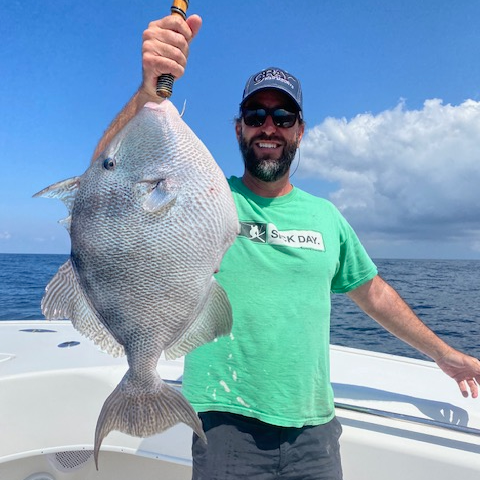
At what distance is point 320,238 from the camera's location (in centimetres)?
222

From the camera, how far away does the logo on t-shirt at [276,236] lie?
2.11 m

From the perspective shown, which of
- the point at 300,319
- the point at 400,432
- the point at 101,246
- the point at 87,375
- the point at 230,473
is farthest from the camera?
the point at 87,375

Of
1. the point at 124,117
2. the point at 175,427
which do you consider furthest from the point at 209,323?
the point at 175,427

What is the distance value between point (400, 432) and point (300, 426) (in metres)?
1.01

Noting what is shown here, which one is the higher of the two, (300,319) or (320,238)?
(320,238)

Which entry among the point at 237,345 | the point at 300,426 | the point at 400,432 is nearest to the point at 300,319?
the point at 237,345

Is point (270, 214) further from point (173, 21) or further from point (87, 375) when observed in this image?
point (87, 375)

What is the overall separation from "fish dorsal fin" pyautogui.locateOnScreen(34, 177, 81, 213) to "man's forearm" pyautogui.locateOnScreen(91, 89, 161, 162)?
0.85 ft

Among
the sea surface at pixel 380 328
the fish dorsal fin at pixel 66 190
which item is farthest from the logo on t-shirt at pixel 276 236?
the sea surface at pixel 380 328

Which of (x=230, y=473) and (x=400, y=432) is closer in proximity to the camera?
(x=230, y=473)

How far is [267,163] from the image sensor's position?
7.16 feet

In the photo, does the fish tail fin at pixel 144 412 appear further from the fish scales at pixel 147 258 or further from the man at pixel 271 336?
the man at pixel 271 336

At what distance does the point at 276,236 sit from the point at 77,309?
3.36ft

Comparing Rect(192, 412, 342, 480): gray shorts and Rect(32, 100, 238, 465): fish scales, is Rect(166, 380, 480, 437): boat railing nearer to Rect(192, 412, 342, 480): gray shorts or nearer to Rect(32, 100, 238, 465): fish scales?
Rect(192, 412, 342, 480): gray shorts
